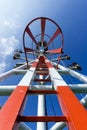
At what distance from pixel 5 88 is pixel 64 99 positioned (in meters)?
1.25

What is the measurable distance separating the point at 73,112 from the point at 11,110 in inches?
24.8

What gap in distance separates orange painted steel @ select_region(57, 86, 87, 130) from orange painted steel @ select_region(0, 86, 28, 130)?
50 centimetres

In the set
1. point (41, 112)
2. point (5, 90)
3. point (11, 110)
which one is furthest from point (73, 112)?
point (41, 112)

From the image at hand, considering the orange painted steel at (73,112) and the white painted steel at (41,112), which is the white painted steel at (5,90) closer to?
the white painted steel at (41,112)

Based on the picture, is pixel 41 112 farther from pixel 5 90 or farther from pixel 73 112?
pixel 73 112

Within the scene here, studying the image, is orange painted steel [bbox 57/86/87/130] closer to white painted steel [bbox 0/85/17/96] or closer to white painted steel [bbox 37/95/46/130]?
white painted steel [bbox 0/85/17/96]

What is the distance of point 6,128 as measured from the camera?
1.66 metres

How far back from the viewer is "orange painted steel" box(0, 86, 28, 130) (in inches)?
68.3

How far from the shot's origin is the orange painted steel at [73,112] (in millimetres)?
1694

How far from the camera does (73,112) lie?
1939mm

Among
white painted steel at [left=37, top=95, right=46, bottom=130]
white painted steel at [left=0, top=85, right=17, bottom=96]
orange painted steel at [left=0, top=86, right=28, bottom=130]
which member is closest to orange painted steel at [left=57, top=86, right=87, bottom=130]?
Answer: orange painted steel at [left=0, top=86, right=28, bottom=130]

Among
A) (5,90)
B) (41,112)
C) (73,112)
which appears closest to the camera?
(73,112)

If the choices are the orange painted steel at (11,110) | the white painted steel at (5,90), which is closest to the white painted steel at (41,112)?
the white painted steel at (5,90)

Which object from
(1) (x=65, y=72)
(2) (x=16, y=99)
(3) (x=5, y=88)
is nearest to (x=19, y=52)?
(1) (x=65, y=72)
